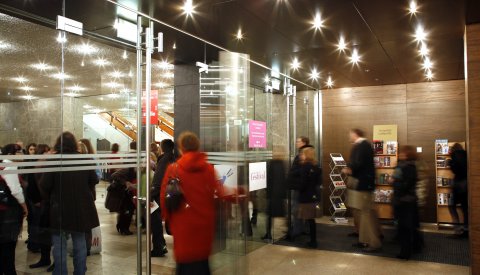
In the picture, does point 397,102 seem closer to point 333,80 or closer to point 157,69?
point 333,80

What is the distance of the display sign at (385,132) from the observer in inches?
324

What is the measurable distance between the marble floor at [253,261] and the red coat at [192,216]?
87cm

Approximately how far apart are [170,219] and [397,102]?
276 inches

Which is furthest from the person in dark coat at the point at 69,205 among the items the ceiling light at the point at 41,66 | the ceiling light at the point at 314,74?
the ceiling light at the point at 314,74

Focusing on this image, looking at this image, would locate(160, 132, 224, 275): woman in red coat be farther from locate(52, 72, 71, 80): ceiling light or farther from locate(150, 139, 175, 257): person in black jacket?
locate(150, 139, 175, 257): person in black jacket

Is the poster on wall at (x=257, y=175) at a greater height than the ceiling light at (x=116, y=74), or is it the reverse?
the ceiling light at (x=116, y=74)

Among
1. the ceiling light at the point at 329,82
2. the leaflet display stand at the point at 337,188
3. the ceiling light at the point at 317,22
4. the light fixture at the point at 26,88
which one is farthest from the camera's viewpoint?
the leaflet display stand at the point at 337,188

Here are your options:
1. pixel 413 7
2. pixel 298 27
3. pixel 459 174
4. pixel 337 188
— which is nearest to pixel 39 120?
pixel 298 27

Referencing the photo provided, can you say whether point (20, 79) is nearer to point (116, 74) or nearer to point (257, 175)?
point (116, 74)

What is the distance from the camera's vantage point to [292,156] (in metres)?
6.84

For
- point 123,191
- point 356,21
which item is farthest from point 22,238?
point 356,21

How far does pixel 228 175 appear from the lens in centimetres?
383

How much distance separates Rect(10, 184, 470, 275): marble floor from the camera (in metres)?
3.69

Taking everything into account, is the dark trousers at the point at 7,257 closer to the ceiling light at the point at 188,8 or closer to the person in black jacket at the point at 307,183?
the ceiling light at the point at 188,8
